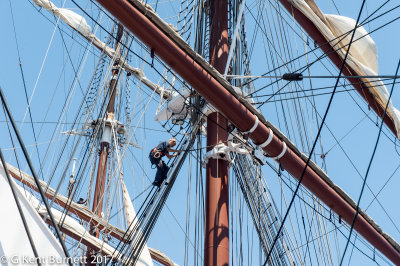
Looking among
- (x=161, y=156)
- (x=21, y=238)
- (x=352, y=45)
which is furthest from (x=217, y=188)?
(x=352, y=45)

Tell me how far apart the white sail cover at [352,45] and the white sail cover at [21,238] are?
625 cm

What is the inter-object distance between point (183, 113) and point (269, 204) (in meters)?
1.83

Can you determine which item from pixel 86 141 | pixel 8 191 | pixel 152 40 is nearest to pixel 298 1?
pixel 152 40

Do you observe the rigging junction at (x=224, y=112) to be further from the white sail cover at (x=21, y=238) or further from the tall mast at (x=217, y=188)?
the white sail cover at (x=21, y=238)

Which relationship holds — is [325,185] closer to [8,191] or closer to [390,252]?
[390,252]

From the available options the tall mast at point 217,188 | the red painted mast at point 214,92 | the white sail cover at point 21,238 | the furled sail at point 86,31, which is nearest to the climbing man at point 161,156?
the tall mast at point 217,188

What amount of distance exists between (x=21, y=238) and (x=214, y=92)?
3.26m

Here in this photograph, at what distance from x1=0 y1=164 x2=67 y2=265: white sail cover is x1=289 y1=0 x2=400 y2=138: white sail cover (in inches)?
246

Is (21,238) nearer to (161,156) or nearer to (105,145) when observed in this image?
(161,156)

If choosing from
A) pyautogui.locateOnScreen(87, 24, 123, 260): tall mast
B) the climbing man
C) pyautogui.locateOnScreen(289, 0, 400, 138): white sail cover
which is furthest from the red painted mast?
pyautogui.locateOnScreen(87, 24, 123, 260): tall mast

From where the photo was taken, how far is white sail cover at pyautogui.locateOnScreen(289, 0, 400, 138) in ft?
31.6

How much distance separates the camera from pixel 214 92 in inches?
281

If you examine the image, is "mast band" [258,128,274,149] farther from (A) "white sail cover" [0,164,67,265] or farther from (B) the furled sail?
(B) the furled sail

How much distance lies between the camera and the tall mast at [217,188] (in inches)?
275
